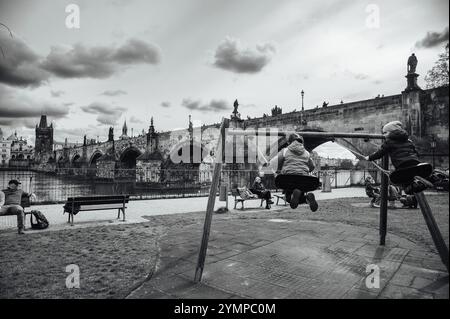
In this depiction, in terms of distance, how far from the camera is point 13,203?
6.97 m

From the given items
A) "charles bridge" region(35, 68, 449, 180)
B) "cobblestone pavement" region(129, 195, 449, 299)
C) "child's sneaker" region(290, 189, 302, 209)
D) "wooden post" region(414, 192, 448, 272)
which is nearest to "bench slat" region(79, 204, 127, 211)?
"cobblestone pavement" region(129, 195, 449, 299)

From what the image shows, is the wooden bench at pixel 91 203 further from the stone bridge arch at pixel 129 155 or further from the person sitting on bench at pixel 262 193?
the stone bridge arch at pixel 129 155

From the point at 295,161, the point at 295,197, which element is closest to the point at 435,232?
the point at 295,197

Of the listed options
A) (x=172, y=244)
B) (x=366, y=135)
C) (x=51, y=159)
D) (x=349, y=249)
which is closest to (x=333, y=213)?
(x=349, y=249)

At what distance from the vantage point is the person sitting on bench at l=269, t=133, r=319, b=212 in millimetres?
4463

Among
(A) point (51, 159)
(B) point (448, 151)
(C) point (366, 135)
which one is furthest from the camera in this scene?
(A) point (51, 159)

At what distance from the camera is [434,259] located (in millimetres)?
4797

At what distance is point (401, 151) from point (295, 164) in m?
1.46

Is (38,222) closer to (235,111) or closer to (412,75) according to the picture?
(235,111)

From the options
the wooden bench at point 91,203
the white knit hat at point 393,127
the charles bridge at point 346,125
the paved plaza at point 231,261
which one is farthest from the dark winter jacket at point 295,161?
the wooden bench at point 91,203

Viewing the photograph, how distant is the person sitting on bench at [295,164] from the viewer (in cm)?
446

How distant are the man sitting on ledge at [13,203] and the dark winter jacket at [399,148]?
782cm
